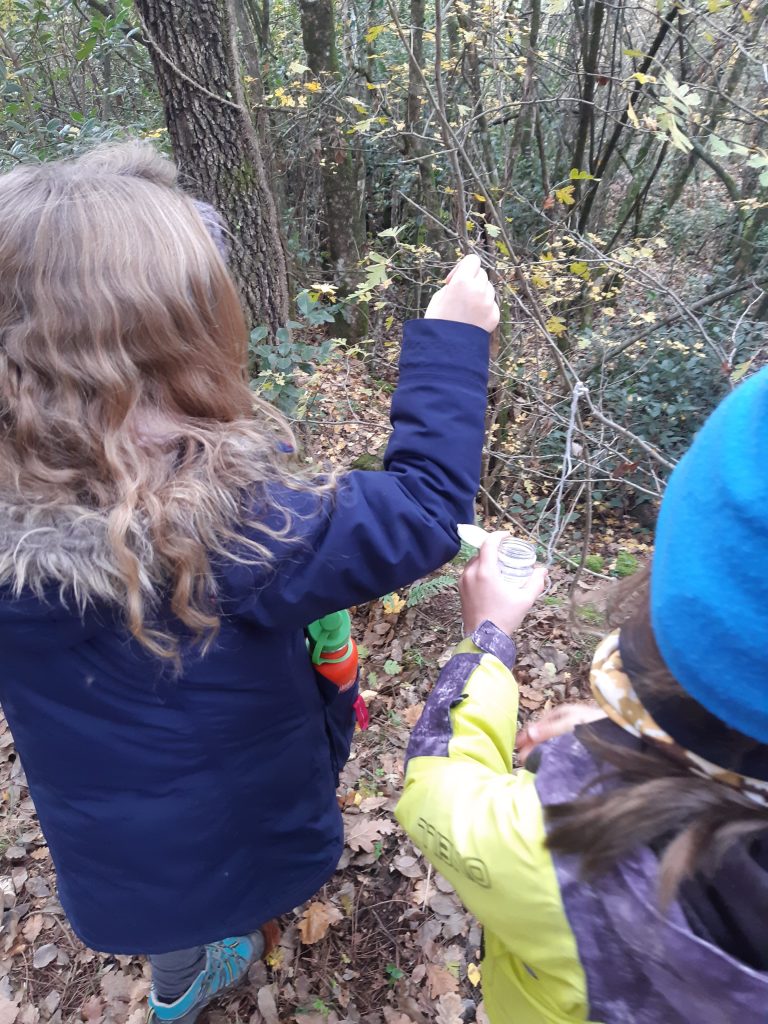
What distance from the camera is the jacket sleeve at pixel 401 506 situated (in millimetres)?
1056

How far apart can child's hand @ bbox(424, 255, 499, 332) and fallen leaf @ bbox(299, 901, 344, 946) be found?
2.11 m

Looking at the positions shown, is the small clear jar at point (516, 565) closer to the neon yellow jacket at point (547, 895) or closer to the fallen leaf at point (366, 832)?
the neon yellow jacket at point (547, 895)

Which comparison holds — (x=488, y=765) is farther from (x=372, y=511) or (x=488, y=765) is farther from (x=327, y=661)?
(x=327, y=661)

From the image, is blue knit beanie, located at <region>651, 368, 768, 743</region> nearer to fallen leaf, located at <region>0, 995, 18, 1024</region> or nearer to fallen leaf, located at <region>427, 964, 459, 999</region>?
fallen leaf, located at <region>427, 964, 459, 999</region>

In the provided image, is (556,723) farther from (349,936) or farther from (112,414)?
(349,936)

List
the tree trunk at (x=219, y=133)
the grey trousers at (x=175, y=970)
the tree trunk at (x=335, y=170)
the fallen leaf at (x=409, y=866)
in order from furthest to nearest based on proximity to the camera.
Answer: the tree trunk at (x=335, y=170)
the tree trunk at (x=219, y=133)
the fallen leaf at (x=409, y=866)
the grey trousers at (x=175, y=970)

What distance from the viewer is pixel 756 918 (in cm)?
68

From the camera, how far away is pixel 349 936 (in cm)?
223

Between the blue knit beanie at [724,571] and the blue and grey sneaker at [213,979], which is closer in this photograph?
the blue knit beanie at [724,571]

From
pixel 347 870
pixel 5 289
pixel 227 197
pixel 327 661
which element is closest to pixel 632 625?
pixel 327 661

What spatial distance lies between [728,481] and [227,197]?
297 centimetres

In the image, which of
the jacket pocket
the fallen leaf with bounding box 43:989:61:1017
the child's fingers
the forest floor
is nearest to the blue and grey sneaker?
the forest floor

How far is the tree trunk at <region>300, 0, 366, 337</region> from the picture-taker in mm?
5926

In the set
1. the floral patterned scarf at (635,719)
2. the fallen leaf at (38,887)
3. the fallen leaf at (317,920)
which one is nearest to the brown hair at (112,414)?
the floral patterned scarf at (635,719)
